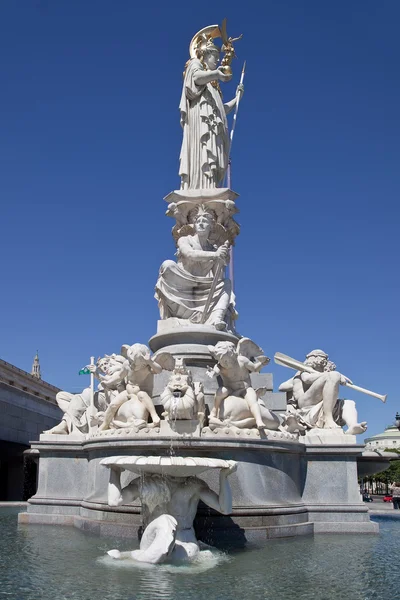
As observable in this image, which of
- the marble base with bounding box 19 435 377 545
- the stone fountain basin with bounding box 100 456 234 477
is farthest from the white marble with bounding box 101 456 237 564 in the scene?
the marble base with bounding box 19 435 377 545

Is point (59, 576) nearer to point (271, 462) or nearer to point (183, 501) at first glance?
point (183, 501)

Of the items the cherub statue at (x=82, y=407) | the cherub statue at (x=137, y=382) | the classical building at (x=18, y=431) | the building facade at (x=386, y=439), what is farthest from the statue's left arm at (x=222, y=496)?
the building facade at (x=386, y=439)

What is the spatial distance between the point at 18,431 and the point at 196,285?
45.4ft

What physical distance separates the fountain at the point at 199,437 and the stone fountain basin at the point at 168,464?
0.02 m

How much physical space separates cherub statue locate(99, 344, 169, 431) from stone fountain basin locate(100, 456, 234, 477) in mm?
2257

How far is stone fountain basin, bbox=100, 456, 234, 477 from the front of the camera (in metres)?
7.10

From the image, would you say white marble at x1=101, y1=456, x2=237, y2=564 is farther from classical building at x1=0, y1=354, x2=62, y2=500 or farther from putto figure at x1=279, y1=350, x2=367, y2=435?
classical building at x1=0, y1=354, x2=62, y2=500

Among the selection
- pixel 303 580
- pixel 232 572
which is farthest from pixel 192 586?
pixel 303 580

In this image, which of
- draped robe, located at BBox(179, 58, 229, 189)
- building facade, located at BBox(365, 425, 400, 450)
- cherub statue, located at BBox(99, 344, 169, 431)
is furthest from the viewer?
building facade, located at BBox(365, 425, 400, 450)

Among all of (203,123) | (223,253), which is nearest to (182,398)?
(223,253)

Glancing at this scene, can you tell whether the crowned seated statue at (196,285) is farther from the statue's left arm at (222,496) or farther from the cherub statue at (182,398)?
the statue's left arm at (222,496)

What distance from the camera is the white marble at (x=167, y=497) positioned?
691cm

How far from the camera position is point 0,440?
22.8 m

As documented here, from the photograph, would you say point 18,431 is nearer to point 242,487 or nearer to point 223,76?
point 223,76
